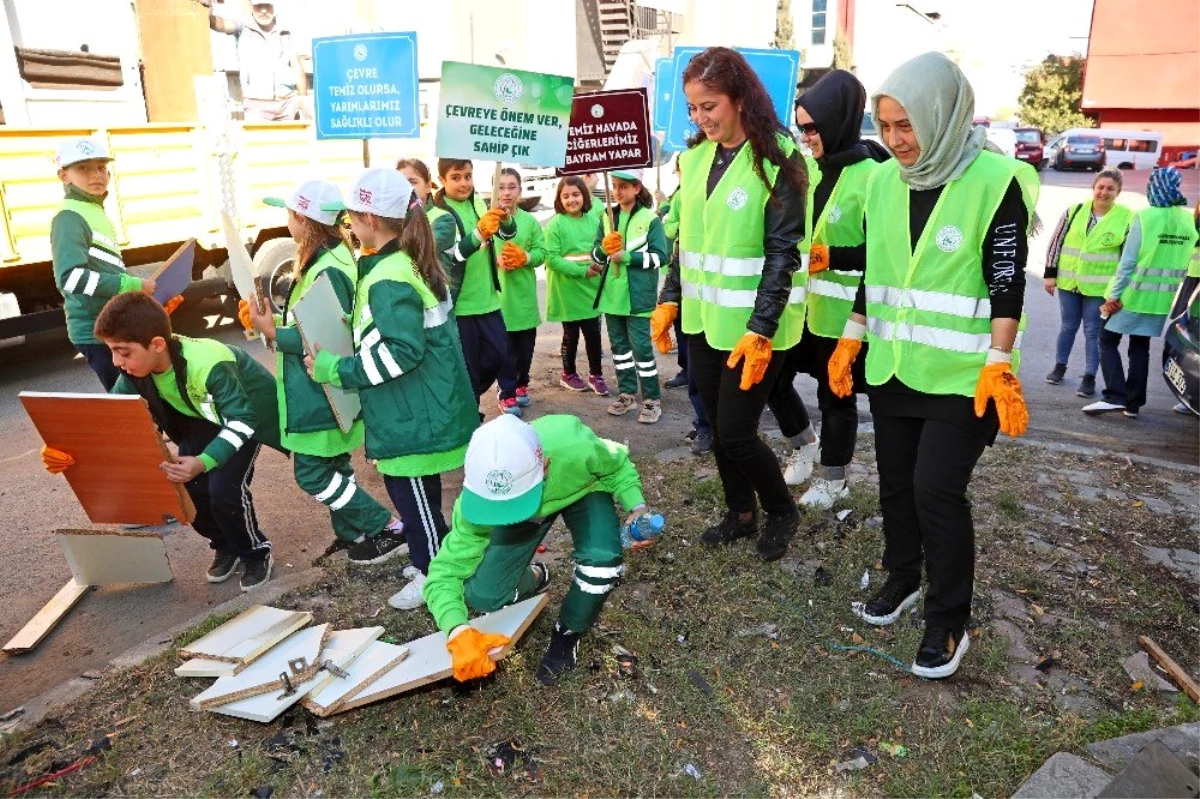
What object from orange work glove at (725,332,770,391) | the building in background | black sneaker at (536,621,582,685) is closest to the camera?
black sneaker at (536,621,582,685)

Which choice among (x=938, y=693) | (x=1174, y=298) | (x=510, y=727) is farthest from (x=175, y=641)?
(x=1174, y=298)

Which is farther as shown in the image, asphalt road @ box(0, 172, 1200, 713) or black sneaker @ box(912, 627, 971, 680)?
asphalt road @ box(0, 172, 1200, 713)

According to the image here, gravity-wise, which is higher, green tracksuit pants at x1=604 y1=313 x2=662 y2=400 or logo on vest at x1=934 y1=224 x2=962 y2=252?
logo on vest at x1=934 y1=224 x2=962 y2=252

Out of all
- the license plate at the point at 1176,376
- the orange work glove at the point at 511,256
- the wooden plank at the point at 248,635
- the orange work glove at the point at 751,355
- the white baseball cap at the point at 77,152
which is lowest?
the wooden plank at the point at 248,635

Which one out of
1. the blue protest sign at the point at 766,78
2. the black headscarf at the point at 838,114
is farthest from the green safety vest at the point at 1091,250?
the black headscarf at the point at 838,114

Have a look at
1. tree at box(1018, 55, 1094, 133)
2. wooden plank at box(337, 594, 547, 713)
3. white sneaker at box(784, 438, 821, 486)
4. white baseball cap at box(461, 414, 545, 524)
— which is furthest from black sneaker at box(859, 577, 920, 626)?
tree at box(1018, 55, 1094, 133)

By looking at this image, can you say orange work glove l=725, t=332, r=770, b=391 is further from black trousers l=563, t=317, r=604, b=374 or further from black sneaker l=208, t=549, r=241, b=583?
black trousers l=563, t=317, r=604, b=374

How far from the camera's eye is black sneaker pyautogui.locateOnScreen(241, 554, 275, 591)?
403cm

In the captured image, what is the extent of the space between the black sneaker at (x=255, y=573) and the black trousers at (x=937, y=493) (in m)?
2.72

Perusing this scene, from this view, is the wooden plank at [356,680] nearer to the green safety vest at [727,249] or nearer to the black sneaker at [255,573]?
the black sneaker at [255,573]

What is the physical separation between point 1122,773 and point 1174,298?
15.4 ft

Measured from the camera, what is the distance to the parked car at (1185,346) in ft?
18.0

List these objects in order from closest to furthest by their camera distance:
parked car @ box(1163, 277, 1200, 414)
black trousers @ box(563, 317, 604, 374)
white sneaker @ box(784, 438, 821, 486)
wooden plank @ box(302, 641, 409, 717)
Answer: wooden plank @ box(302, 641, 409, 717) → white sneaker @ box(784, 438, 821, 486) → parked car @ box(1163, 277, 1200, 414) → black trousers @ box(563, 317, 604, 374)

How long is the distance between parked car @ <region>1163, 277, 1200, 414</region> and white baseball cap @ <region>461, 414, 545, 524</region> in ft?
15.2
